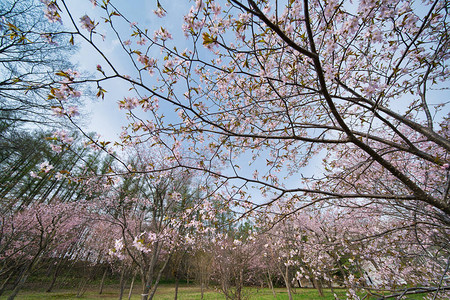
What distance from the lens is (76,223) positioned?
33.2ft

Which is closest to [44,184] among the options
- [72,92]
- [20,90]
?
[20,90]

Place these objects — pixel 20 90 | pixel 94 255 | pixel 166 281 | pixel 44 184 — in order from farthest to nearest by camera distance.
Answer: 1. pixel 166 281
2. pixel 44 184
3. pixel 94 255
4. pixel 20 90

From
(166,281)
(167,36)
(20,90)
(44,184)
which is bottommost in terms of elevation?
(166,281)

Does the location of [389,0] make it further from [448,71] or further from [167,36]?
[167,36]

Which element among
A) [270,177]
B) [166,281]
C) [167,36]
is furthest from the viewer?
[166,281]

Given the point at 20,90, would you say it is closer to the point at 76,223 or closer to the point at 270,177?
the point at 270,177

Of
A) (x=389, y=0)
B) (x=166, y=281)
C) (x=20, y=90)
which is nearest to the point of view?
(x=389, y=0)

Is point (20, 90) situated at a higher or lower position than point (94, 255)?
higher

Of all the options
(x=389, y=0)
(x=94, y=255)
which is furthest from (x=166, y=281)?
(x=389, y=0)

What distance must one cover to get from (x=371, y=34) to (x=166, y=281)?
25968 millimetres

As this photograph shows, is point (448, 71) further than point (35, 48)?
No

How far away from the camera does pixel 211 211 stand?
3035 millimetres

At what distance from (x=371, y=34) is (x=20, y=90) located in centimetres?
837

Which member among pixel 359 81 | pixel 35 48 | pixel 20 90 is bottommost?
pixel 359 81
